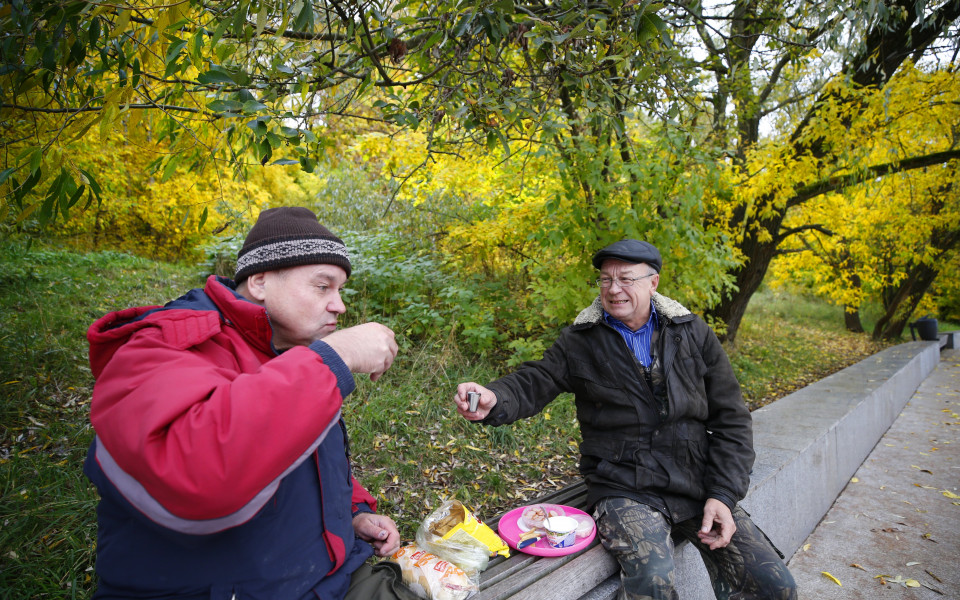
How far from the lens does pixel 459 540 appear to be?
2.04 m

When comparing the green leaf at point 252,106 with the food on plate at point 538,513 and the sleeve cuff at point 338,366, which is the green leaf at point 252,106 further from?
the food on plate at point 538,513

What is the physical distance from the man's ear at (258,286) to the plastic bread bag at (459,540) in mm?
1142

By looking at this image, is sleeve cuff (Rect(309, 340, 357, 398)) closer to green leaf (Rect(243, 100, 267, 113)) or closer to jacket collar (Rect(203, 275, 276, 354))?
jacket collar (Rect(203, 275, 276, 354))

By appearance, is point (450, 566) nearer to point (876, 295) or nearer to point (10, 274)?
point (10, 274)

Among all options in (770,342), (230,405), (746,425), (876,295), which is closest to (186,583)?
(230,405)

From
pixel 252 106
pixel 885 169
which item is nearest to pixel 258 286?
pixel 252 106

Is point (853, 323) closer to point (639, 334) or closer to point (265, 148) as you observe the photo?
point (639, 334)

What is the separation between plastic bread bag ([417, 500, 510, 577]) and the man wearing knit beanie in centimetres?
28

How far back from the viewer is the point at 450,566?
187cm

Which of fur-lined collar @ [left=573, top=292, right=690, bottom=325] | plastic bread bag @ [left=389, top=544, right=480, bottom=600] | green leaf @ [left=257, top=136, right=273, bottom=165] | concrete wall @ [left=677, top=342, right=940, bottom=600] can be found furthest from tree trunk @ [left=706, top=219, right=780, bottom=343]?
green leaf @ [left=257, top=136, right=273, bottom=165]

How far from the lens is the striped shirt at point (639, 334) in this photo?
261cm

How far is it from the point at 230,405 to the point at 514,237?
4.74 m

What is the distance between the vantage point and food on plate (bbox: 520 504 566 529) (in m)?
2.43

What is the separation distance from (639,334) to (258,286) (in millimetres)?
1873
